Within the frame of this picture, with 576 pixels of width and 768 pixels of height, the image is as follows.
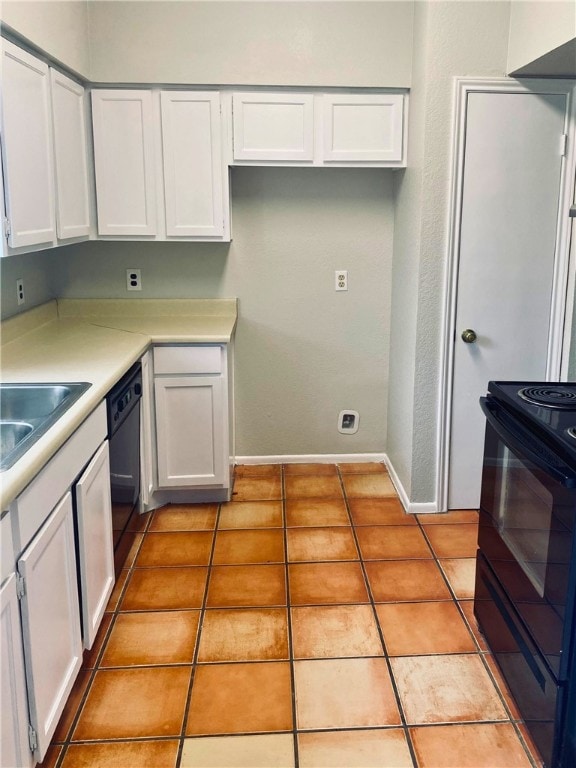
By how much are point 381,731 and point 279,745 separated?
292mm

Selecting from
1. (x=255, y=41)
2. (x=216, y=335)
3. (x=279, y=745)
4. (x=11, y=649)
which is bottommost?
(x=279, y=745)

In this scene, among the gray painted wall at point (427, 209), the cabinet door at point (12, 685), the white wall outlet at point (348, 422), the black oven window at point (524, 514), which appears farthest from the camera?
the white wall outlet at point (348, 422)

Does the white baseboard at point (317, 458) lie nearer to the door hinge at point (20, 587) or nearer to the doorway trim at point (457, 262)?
the doorway trim at point (457, 262)

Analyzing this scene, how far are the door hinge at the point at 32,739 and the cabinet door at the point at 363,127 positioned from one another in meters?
2.65

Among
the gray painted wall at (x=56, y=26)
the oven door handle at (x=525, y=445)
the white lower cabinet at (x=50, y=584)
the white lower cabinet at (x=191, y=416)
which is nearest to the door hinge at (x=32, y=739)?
the white lower cabinet at (x=50, y=584)

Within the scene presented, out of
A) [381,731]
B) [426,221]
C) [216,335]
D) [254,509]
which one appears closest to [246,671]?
[381,731]

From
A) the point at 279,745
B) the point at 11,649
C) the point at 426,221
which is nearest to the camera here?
the point at 11,649

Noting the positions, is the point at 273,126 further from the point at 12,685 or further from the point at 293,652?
the point at 12,685

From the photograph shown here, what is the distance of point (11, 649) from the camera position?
1516mm

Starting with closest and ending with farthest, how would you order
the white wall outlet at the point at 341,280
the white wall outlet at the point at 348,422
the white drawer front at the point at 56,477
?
the white drawer front at the point at 56,477
the white wall outlet at the point at 341,280
the white wall outlet at the point at 348,422

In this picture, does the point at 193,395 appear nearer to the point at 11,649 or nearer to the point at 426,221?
the point at 426,221

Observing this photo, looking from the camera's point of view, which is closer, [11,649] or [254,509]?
[11,649]

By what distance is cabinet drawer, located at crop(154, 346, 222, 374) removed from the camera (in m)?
3.21

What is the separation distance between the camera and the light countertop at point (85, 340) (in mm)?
1817
